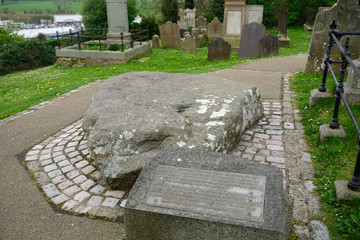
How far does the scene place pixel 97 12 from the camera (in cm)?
2411

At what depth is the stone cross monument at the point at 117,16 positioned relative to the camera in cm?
1427

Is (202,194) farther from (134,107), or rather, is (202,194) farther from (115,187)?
(134,107)

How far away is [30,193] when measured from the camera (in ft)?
11.0

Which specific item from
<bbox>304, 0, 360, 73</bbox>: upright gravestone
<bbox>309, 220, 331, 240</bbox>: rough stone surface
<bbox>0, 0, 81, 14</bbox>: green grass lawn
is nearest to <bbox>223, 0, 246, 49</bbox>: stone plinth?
<bbox>304, 0, 360, 73</bbox>: upright gravestone

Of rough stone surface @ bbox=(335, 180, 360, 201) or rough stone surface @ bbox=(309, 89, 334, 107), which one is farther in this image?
rough stone surface @ bbox=(309, 89, 334, 107)

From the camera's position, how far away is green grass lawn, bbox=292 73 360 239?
→ 257 cm

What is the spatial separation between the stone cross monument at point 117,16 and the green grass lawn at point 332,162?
11.1m

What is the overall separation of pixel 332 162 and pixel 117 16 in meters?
13.4

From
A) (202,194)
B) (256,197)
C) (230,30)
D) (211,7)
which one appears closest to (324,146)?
(256,197)

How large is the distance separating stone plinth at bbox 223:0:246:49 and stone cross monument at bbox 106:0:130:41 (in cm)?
530

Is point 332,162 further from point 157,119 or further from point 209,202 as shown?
point 157,119

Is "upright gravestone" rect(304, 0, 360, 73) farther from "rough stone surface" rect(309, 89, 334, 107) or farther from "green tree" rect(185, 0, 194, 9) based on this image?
"green tree" rect(185, 0, 194, 9)

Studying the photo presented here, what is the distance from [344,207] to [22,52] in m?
18.6

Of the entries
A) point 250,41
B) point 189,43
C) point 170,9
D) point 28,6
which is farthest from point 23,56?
point 28,6
